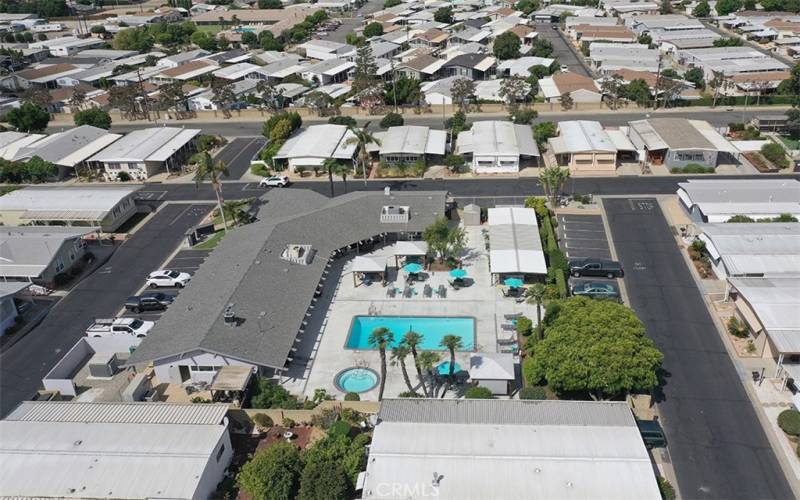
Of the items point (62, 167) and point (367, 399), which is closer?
point (367, 399)

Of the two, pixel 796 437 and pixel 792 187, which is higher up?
pixel 792 187

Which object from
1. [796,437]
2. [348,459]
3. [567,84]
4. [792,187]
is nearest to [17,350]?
[348,459]

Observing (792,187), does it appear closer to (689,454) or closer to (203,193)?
(689,454)

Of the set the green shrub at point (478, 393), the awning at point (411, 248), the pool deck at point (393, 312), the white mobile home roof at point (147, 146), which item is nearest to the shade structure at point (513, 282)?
the pool deck at point (393, 312)

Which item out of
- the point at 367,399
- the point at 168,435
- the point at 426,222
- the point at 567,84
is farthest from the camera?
the point at 567,84

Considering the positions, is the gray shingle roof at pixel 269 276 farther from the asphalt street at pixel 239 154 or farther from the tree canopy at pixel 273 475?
the asphalt street at pixel 239 154

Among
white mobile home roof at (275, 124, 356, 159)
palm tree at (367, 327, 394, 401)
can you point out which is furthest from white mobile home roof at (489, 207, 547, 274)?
white mobile home roof at (275, 124, 356, 159)
